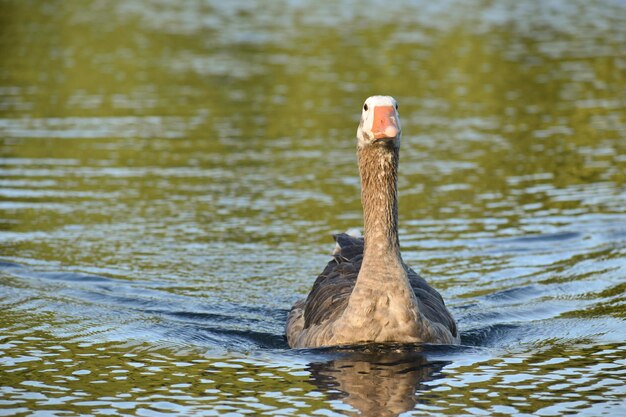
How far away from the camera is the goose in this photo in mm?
11406

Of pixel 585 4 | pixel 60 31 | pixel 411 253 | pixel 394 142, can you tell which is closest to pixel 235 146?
pixel 411 253

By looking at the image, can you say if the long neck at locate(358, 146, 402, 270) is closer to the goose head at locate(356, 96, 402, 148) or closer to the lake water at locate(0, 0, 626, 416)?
the goose head at locate(356, 96, 402, 148)

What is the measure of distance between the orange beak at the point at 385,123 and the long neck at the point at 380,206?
1.71 ft

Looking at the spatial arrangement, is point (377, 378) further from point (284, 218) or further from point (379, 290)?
point (284, 218)

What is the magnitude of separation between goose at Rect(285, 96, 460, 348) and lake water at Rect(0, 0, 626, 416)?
0.22 meters

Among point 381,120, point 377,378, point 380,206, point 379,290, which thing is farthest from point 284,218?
point 377,378

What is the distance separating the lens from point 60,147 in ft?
81.4

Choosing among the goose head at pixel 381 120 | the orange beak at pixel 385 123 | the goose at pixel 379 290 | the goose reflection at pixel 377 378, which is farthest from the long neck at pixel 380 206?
the goose reflection at pixel 377 378

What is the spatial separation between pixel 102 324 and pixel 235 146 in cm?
1204

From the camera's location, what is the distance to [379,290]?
37.6 feet

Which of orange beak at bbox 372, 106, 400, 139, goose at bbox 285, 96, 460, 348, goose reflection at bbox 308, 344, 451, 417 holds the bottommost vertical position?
goose reflection at bbox 308, 344, 451, 417

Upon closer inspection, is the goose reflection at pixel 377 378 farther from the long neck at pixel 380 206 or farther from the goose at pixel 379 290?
the long neck at pixel 380 206

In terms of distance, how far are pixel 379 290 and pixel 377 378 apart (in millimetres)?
990

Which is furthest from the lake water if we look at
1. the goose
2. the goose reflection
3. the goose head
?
the goose head
